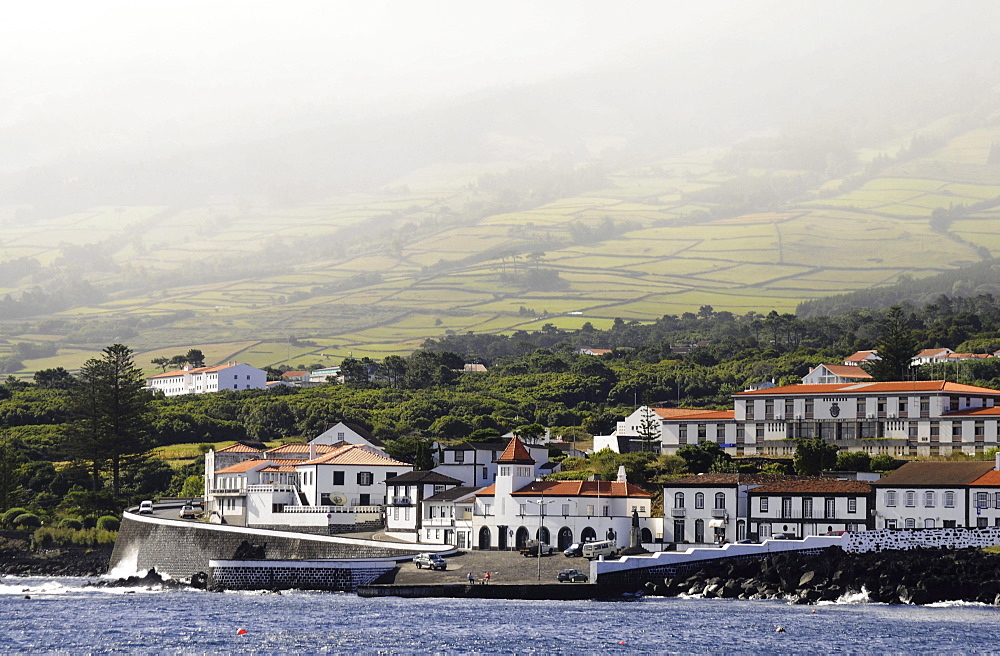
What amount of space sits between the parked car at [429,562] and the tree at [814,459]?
2626cm

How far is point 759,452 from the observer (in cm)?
11419

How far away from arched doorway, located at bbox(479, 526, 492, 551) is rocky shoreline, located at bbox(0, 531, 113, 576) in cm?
3112

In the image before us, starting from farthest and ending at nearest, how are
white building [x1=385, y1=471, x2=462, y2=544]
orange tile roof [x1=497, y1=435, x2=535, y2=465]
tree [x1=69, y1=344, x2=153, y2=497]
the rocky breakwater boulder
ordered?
tree [x1=69, y1=344, x2=153, y2=497]
white building [x1=385, y1=471, x2=462, y2=544]
orange tile roof [x1=497, y1=435, x2=535, y2=465]
the rocky breakwater boulder

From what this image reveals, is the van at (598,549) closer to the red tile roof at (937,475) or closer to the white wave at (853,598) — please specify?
the white wave at (853,598)

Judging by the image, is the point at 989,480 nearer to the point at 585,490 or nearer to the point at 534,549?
the point at 585,490

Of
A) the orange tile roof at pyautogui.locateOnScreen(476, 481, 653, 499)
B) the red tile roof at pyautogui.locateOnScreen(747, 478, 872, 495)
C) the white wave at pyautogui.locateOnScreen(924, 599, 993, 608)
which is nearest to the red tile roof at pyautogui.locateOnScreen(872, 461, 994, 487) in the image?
the red tile roof at pyautogui.locateOnScreen(747, 478, 872, 495)

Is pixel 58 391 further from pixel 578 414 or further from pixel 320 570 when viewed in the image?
pixel 320 570

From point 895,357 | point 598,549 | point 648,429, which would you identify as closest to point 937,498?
point 598,549

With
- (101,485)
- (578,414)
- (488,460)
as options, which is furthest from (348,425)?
(578,414)

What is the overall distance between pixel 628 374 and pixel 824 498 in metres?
88.3

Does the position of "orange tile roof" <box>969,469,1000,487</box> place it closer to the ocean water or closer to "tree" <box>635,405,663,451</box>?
the ocean water

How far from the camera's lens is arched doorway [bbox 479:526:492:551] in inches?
3738

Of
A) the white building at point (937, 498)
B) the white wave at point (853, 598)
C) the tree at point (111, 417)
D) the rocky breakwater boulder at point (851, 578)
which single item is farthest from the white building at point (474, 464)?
the tree at point (111, 417)

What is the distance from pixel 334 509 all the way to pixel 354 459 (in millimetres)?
6659
